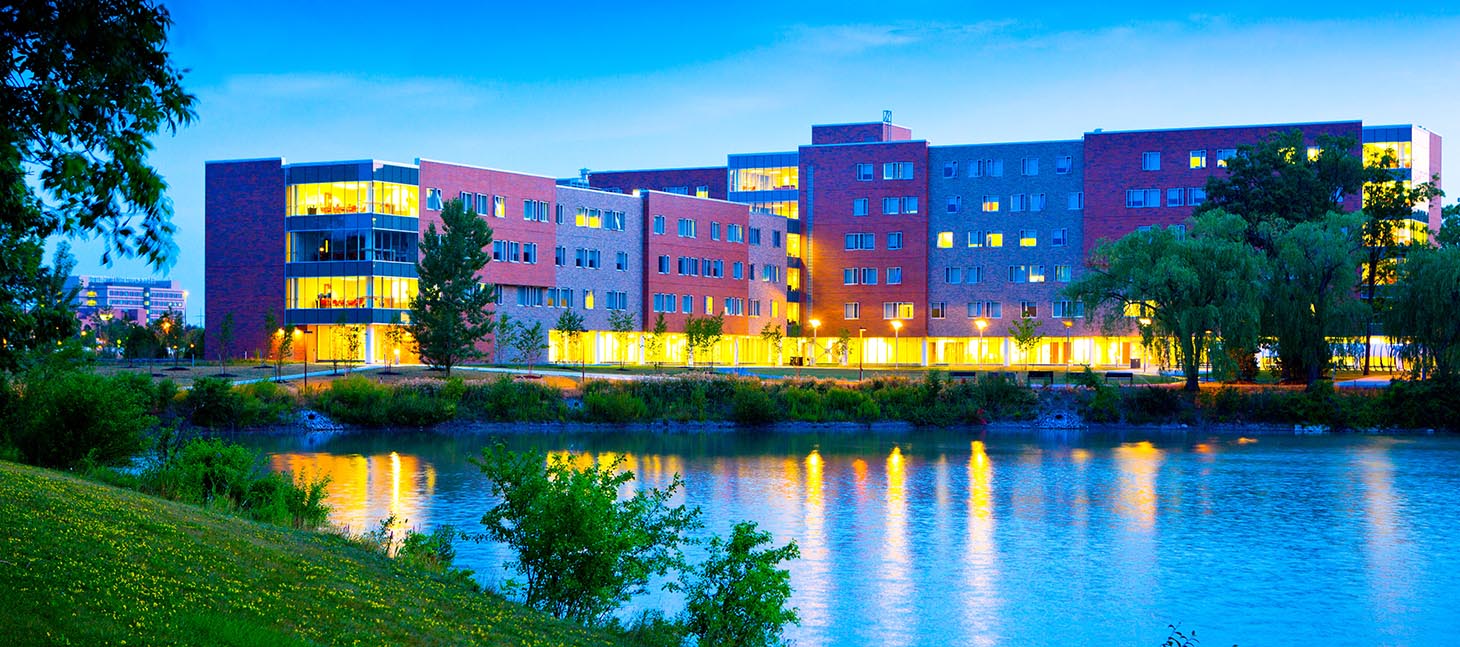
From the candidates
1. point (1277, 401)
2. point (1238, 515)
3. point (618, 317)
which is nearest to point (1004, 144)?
point (618, 317)

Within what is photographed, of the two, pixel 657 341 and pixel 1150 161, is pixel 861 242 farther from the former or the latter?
pixel 657 341

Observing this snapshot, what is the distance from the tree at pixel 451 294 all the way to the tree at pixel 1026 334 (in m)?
43.9

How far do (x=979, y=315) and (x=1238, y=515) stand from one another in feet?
253

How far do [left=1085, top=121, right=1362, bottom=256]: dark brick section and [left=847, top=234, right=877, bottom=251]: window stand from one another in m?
17.1

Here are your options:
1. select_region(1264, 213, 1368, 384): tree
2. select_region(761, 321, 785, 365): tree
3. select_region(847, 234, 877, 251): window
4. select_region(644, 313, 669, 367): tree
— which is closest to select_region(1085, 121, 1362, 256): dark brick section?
select_region(847, 234, 877, 251): window

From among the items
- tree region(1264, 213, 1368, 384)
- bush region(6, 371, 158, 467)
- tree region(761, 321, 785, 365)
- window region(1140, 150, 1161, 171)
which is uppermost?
window region(1140, 150, 1161, 171)

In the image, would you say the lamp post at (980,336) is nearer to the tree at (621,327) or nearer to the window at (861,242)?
the window at (861,242)

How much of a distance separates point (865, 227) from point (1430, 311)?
57025mm

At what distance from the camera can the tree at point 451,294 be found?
66.5 metres

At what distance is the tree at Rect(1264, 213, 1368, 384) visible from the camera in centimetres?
5872

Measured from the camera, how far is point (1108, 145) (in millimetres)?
102438

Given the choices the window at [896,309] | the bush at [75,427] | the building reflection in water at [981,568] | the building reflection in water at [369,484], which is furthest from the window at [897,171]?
the bush at [75,427]

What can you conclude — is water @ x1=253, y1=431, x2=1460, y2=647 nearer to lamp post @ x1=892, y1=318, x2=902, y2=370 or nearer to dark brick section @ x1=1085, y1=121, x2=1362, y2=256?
dark brick section @ x1=1085, y1=121, x2=1362, y2=256

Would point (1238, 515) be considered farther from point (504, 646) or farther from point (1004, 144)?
point (1004, 144)
